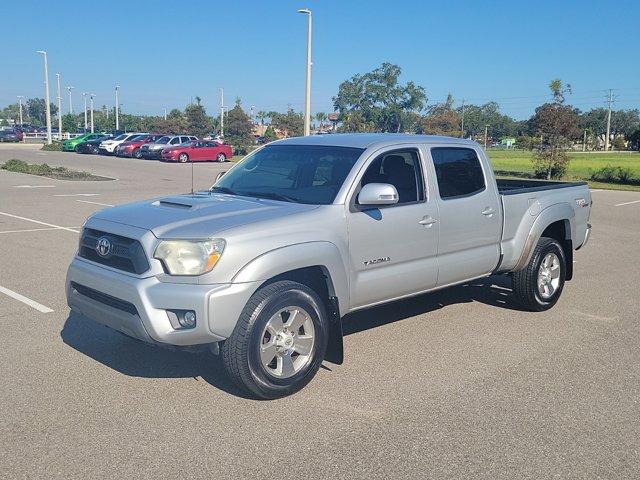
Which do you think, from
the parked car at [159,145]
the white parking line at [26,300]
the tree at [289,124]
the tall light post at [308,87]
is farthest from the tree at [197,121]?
the white parking line at [26,300]

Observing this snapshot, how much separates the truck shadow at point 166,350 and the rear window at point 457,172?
147 cm

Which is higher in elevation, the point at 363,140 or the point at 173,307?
the point at 363,140

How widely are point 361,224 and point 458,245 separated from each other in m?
1.31

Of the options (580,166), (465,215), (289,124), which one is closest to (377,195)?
(465,215)

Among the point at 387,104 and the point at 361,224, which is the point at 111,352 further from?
the point at 387,104

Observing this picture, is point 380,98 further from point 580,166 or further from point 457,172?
point 457,172

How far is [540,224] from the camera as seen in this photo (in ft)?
22.8

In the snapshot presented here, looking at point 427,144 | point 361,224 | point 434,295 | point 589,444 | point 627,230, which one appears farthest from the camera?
point 627,230

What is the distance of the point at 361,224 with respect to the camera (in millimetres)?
5203

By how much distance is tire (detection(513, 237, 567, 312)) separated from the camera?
6.96m

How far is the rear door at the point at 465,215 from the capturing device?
5.98m

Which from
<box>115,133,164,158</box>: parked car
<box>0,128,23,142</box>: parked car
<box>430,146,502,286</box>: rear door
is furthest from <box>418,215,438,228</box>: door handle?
<box>0,128,23,142</box>: parked car

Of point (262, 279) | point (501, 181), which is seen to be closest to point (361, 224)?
point (262, 279)

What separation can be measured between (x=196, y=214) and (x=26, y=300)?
3413mm
